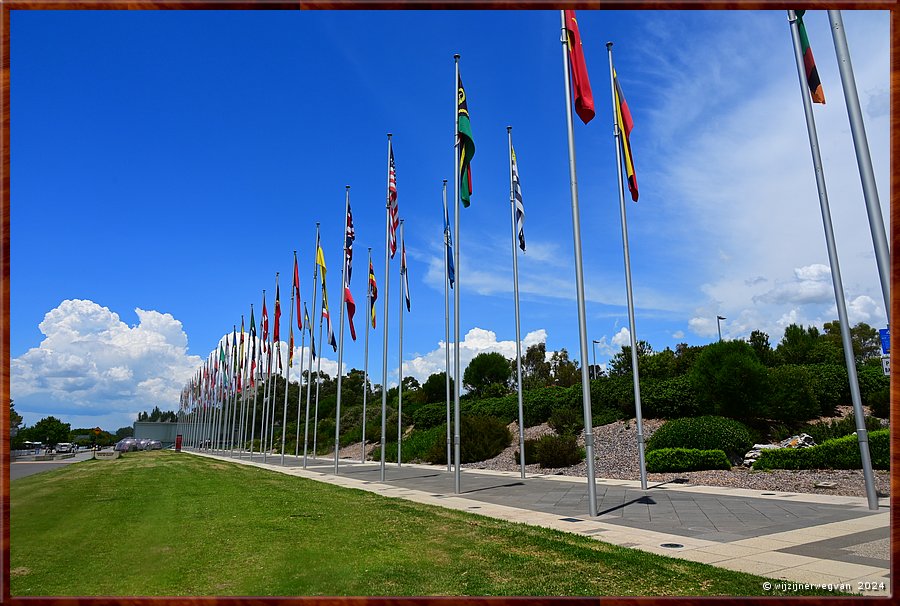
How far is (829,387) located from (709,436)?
360 inches

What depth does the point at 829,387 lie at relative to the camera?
927 inches

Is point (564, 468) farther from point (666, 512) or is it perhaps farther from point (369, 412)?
point (369, 412)

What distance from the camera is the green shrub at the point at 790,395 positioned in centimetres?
2180

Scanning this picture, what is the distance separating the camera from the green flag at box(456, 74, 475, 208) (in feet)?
47.1

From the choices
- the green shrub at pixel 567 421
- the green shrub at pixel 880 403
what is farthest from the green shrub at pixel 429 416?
the green shrub at pixel 880 403

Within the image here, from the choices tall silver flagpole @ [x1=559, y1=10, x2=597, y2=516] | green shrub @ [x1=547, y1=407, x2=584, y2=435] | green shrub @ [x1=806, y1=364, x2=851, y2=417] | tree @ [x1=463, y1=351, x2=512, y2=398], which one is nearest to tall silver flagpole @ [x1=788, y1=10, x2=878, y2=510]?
tall silver flagpole @ [x1=559, y1=10, x2=597, y2=516]

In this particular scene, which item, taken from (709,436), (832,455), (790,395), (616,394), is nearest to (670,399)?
(616,394)

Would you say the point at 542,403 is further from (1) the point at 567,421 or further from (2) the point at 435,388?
(2) the point at 435,388

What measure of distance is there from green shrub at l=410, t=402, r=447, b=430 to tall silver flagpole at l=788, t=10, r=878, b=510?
97.7 feet

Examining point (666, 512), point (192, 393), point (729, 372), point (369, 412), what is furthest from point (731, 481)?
point (192, 393)

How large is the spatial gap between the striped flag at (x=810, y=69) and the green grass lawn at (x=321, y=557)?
812 centimetres

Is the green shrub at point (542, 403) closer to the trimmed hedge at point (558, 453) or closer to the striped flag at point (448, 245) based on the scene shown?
the trimmed hedge at point (558, 453)

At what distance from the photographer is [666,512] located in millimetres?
10422

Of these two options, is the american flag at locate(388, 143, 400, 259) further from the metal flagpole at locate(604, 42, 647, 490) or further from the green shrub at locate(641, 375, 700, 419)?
the green shrub at locate(641, 375, 700, 419)
